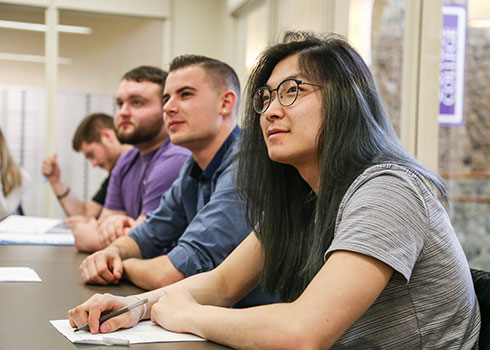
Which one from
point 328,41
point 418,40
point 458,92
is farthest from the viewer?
point 418,40

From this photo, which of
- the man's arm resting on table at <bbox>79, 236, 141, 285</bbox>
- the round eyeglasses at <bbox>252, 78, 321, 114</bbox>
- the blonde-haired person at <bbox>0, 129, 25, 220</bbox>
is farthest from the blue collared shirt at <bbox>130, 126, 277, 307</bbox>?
the blonde-haired person at <bbox>0, 129, 25, 220</bbox>

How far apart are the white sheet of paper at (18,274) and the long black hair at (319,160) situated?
0.72m

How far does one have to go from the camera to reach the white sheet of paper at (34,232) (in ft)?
8.93

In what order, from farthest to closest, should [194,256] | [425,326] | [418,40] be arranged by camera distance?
1. [418,40]
2. [194,256]
3. [425,326]

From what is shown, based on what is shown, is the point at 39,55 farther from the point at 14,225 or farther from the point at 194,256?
the point at 194,256

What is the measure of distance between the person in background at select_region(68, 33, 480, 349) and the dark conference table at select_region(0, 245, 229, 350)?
0.08 meters

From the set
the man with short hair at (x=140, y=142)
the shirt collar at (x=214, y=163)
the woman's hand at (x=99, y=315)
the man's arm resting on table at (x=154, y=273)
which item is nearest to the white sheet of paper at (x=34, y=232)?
the man with short hair at (x=140, y=142)

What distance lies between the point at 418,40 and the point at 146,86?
1383 mm

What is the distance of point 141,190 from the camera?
3121 mm

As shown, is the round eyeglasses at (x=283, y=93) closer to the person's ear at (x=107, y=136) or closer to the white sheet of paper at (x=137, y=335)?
the white sheet of paper at (x=137, y=335)

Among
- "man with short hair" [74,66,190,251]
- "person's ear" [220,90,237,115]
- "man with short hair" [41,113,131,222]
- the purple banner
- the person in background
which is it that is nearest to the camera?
the person in background

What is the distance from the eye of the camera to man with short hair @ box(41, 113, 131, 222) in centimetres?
404

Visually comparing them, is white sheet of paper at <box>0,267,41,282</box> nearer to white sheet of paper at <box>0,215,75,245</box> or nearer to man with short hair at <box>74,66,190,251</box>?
white sheet of paper at <box>0,215,75,245</box>

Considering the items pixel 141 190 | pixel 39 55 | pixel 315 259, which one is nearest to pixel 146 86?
pixel 141 190
